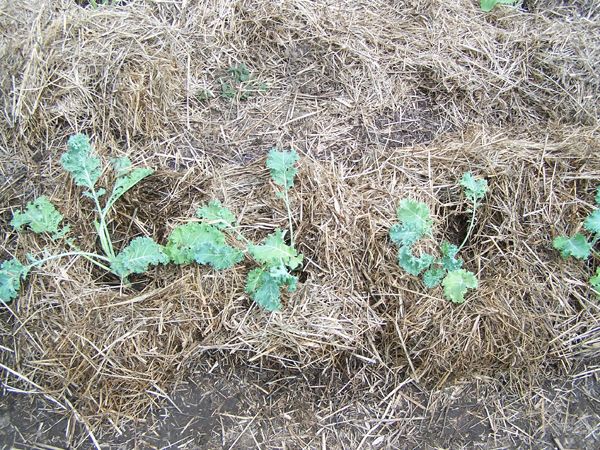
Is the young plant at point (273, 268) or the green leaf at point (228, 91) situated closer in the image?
the young plant at point (273, 268)

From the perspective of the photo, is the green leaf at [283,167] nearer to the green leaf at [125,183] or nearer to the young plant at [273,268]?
the young plant at [273,268]

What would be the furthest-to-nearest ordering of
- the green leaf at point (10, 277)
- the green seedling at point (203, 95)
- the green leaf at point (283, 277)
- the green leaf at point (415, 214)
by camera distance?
the green seedling at point (203, 95)
the green leaf at point (415, 214)
the green leaf at point (10, 277)
the green leaf at point (283, 277)

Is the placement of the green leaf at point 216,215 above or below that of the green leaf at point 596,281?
above

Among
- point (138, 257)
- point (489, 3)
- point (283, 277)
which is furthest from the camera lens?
point (489, 3)

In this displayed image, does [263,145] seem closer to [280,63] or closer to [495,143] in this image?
[280,63]

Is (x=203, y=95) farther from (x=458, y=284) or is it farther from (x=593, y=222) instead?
(x=593, y=222)

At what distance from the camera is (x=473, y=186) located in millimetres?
2473

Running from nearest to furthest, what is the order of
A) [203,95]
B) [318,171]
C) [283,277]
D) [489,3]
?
[283,277] → [318,171] → [203,95] → [489,3]

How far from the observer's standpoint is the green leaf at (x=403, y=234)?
2359 millimetres

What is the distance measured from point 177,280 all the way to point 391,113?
1.54m

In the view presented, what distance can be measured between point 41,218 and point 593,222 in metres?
2.80

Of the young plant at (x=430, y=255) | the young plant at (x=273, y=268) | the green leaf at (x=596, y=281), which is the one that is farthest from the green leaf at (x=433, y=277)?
the green leaf at (x=596, y=281)

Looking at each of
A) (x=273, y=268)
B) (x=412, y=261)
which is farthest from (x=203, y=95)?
(x=412, y=261)

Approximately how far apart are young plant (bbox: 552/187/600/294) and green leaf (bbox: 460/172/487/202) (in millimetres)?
465
